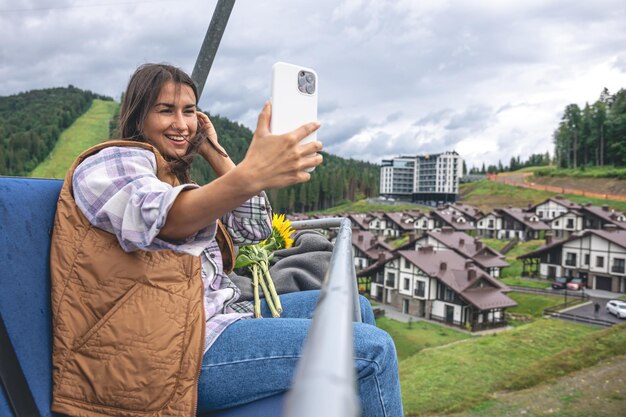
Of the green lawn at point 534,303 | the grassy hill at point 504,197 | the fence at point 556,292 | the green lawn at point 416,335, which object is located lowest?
the green lawn at point 416,335

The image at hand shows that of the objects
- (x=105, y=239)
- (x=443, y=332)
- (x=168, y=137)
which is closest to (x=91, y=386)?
(x=105, y=239)

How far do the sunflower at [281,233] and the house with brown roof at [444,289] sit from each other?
30.7 metres

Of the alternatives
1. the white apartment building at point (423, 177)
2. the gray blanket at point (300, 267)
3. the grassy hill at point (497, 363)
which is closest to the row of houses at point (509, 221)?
the grassy hill at point (497, 363)

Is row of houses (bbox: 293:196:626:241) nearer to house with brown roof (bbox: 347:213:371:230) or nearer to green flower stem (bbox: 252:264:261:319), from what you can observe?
house with brown roof (bbox: 347:213:371:230)

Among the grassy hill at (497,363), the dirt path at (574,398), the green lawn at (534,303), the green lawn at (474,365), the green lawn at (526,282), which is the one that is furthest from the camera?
the green lawn at (526,282)

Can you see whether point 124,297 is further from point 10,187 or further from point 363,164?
point 363,164

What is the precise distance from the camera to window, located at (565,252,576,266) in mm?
40281

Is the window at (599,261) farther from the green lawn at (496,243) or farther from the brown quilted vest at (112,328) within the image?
the brown quilted vest at (112,328)

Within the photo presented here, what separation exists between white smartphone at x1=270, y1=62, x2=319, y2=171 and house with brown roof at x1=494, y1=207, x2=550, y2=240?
191 feet

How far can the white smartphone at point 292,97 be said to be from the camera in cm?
131

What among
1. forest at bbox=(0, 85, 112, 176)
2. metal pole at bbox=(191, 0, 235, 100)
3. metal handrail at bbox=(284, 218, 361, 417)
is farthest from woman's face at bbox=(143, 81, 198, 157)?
forest at bbox=(0, 85, 112, 176)

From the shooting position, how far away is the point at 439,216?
61.3 metres

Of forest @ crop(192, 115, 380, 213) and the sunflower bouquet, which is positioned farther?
forest @ crop(192, 115, 380, 213)

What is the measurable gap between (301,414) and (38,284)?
126 centimetres
